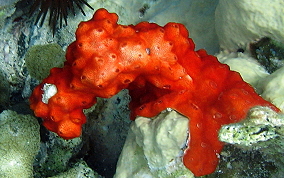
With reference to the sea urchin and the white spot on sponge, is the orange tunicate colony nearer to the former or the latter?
the white spot on sponge

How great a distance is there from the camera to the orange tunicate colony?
69.9 inches

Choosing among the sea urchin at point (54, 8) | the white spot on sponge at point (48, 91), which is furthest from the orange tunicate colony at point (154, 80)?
the sea urchin at point (54, 8)

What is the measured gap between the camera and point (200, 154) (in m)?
1.85

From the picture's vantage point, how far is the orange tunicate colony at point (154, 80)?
1.78 metres

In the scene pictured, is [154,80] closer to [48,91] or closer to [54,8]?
[48,91]

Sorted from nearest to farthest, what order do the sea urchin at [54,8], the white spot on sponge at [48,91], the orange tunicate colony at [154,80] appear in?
the orange tunicate colony at [154,80], the white spot on sponge at [48,91], the sea urchin at [54,8]

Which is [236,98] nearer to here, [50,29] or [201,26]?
[201,26]

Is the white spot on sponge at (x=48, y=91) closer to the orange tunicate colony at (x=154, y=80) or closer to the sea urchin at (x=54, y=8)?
the orange tunicate colony at (x=154, y=80)

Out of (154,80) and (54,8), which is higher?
(154,80)

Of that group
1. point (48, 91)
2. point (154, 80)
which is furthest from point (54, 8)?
point (154, 80)

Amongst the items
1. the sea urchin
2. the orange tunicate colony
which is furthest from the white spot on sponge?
the sea urchin

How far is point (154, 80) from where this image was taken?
1970 mm

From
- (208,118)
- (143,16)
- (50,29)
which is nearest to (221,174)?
(208,118)

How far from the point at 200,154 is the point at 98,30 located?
101cm
